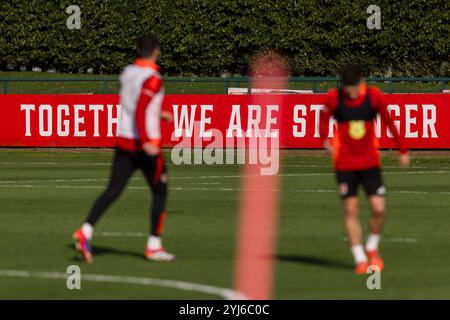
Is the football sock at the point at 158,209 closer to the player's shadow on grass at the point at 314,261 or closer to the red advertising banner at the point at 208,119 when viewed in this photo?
the player's shadow on grass at the point at 314,261

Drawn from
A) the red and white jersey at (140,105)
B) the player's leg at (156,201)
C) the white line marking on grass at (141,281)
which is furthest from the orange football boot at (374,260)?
the red and white jersey at (140,105)

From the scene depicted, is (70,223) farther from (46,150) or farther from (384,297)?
(46,150)

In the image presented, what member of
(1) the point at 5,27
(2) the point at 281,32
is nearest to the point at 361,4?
(2) the point at 281,32

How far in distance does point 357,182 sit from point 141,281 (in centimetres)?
217

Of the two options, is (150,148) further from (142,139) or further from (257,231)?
(257,231)

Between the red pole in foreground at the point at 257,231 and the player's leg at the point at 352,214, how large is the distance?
78 cm

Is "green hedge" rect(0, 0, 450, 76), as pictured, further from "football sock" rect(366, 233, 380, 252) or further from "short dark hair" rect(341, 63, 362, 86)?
"short dark hair" rect(341, 63, 362, 86)

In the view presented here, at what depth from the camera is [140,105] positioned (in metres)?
13.1

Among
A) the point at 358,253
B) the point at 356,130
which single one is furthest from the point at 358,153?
the point at 358,253

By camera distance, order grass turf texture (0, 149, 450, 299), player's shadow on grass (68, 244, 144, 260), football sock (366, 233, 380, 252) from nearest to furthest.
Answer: grass turf texture (0, 149, 450, 299) < football sock (366, 233, 380, 252) < player's shadow on grass (68, 244, 144, 260)

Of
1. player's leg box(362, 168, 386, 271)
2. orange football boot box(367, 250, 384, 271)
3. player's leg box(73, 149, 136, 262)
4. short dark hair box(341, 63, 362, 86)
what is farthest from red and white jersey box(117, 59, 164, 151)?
orange football boot box(367, 250, 384, 271)

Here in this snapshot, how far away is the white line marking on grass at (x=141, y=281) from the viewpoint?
11.6 metres

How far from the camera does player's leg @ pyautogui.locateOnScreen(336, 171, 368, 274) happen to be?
41.5ft

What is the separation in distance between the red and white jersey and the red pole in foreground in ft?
4.90
